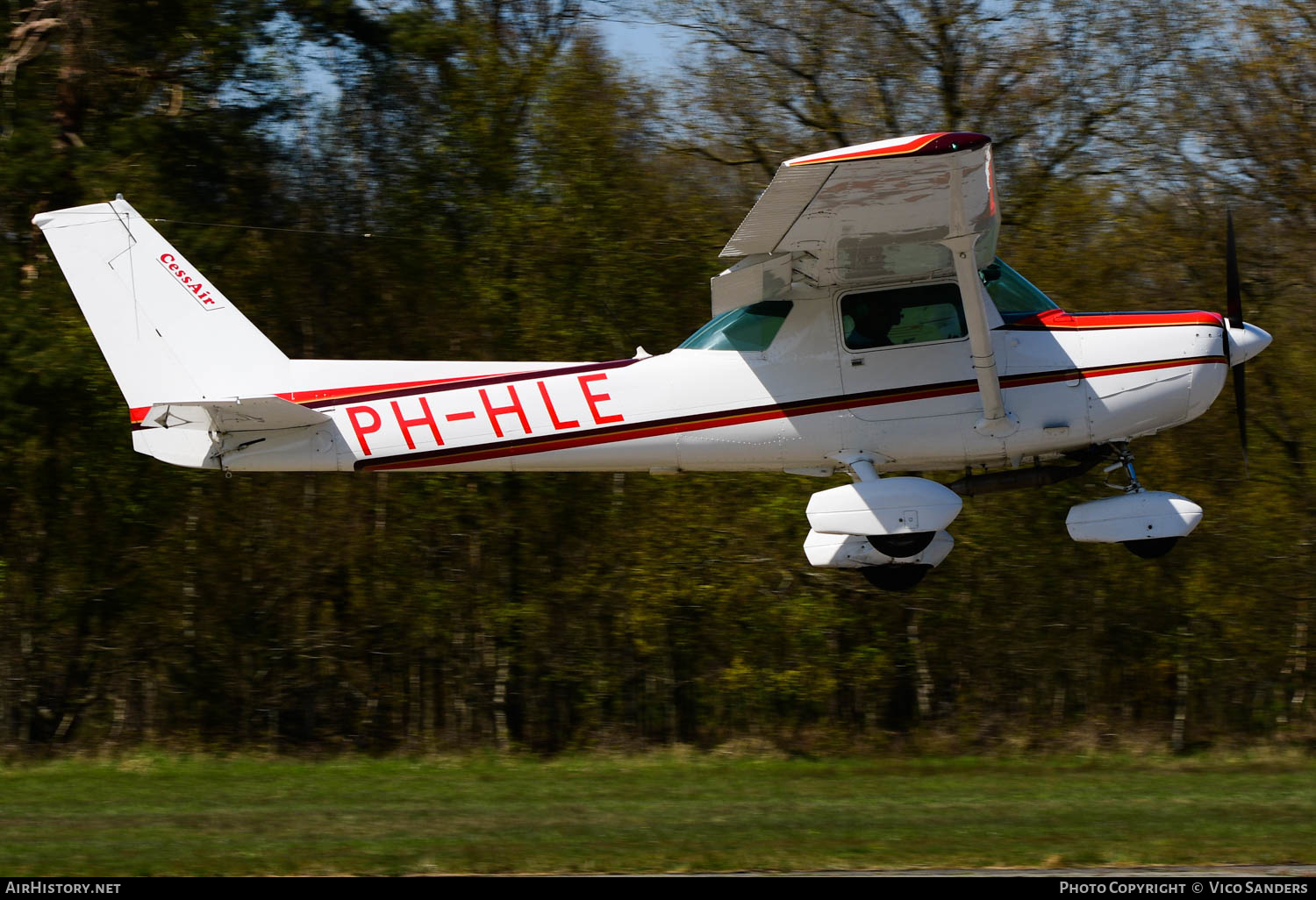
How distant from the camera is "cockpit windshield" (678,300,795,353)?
9547 millimetres

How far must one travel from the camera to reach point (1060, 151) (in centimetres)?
1541

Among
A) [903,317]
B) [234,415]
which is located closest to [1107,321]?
[903,317]

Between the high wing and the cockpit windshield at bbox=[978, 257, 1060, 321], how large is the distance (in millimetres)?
161

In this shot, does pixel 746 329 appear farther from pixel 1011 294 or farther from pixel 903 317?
pixel 1011 294

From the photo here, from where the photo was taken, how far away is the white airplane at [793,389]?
9.21 metres

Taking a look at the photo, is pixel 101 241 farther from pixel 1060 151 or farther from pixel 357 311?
pixel 1060 151

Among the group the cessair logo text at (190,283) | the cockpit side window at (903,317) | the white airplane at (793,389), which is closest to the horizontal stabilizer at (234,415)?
the white airplane at (793,389)

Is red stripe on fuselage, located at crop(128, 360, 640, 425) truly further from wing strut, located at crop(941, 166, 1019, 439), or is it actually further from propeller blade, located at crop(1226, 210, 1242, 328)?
propeller blade, located at crop(1226, 210, 1242, 328)

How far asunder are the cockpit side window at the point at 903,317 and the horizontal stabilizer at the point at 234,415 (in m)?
3.80

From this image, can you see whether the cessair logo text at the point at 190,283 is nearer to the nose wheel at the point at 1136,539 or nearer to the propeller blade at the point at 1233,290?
the nose wheel at the point at 1136,539

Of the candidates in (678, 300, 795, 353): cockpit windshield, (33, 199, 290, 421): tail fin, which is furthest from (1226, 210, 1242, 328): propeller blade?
(33, 199, 290, 421): tail fin

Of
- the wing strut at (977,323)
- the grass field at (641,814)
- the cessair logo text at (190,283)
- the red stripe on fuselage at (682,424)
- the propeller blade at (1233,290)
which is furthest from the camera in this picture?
the cessair logo text at (190,283)

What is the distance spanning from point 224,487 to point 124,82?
5.10 meters

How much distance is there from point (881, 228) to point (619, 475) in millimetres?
7004
